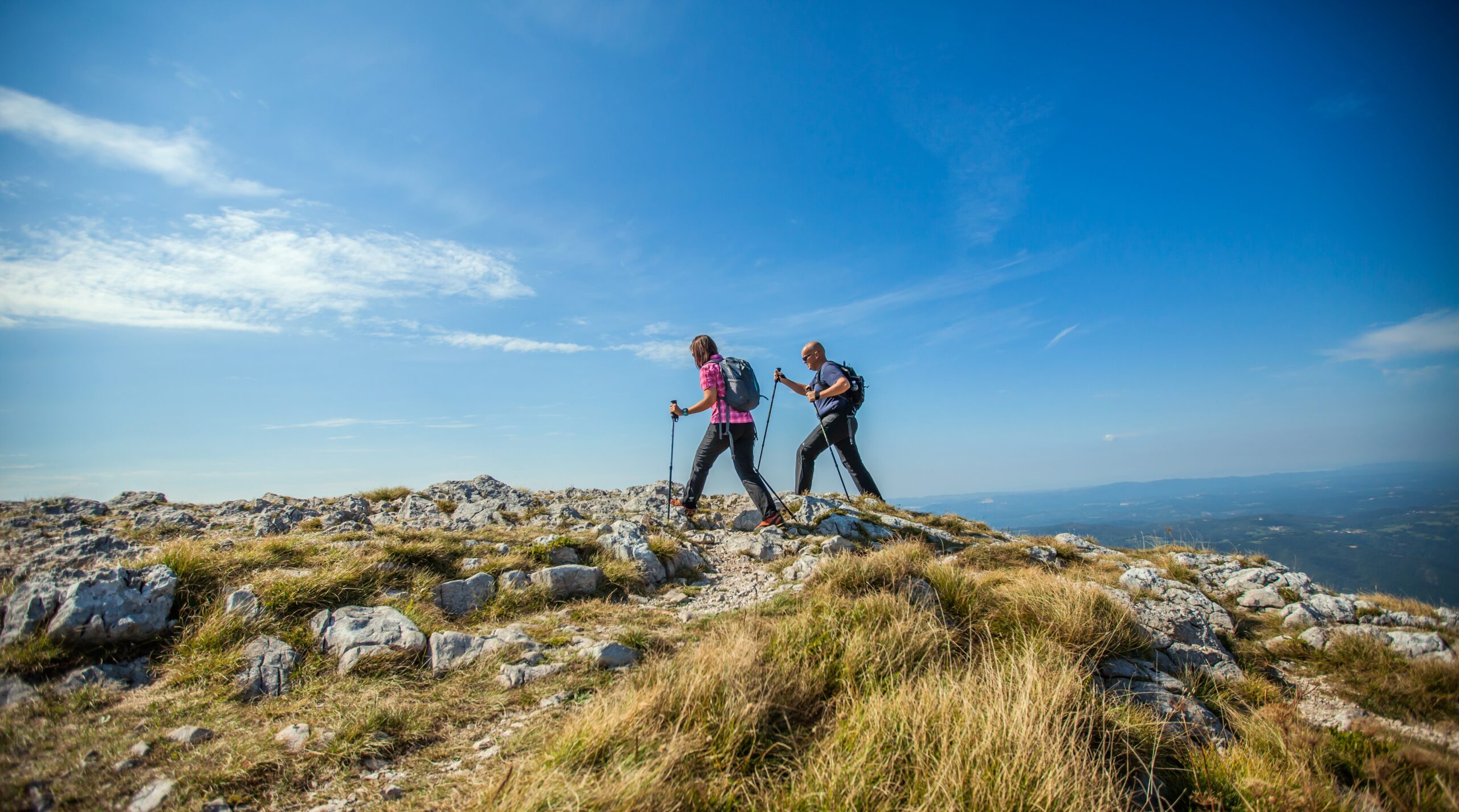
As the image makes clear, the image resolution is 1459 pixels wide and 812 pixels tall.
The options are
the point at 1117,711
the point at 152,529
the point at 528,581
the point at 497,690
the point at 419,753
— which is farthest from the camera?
the point at 152,529

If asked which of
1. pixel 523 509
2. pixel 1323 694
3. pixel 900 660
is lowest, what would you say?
pixel 1323 694

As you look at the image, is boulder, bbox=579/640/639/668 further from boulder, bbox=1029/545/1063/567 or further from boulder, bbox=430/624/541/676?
boulder, bbox=1029/545/1063/567

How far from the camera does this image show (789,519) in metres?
10.0

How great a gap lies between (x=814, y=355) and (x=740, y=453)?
361cm

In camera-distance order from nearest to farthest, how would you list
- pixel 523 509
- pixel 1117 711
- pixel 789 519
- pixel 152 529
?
pixel 1117 711 < pixel 152 529 < pixel 789 519 < pixel 523 509

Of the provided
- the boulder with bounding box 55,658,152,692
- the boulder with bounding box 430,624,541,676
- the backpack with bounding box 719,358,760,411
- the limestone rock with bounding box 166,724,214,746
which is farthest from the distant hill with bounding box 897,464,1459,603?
the boulder with bounding box 55,658,152,692

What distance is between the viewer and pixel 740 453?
9.71 meters

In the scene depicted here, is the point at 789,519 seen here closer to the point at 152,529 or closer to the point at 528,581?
the point at 528,581

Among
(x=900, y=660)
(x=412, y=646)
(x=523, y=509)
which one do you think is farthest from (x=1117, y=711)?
(x=523, y=509)

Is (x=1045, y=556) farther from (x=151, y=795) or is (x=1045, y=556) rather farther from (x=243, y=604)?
(x=243, y=604)

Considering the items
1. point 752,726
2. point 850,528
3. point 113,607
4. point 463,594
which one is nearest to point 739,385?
point 850,528

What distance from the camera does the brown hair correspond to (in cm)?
998

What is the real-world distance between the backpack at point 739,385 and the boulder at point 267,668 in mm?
6603

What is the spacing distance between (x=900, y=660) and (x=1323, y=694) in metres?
4.06
